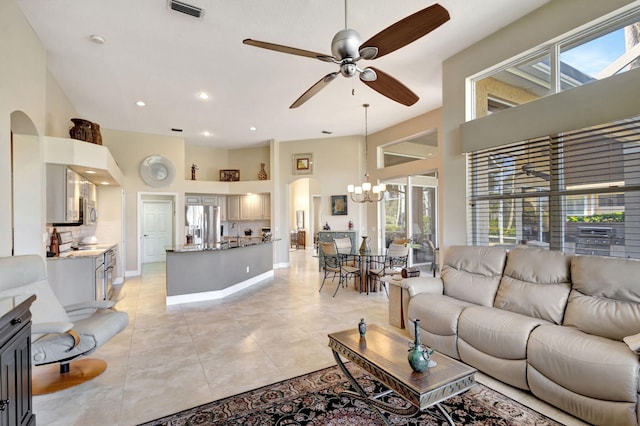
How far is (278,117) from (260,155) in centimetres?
285

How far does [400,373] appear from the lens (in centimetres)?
184

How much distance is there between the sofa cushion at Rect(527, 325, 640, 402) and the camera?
185cm

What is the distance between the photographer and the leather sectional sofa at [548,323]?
1938 millimetres

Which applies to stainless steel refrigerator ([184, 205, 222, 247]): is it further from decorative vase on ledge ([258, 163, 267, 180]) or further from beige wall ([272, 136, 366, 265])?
beige wall ([272, 136, 366, 265])

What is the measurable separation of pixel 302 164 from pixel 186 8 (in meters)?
5.47

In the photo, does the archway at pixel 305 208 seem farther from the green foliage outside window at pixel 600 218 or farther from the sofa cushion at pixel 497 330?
the sofa cushion at pixel 497 330

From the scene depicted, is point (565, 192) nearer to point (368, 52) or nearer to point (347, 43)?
point (368, 52)

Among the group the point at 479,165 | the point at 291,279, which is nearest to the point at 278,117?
the point at 291,279

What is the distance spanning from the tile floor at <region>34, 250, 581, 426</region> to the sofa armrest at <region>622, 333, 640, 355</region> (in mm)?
642

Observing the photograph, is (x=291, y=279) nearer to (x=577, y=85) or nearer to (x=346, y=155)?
(x=346, y=155)

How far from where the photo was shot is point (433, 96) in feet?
17.9

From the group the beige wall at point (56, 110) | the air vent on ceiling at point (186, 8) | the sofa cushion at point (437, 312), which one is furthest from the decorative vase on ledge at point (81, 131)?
the sofa cushion at point (437, 312)

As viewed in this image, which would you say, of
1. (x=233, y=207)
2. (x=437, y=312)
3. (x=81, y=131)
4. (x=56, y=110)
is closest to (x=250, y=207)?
(x=233, y=207)

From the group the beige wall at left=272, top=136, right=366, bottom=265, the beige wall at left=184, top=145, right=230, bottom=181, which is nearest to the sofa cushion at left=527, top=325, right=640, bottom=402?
the beige wall at left=272, top=136, right=366, bottom=265
